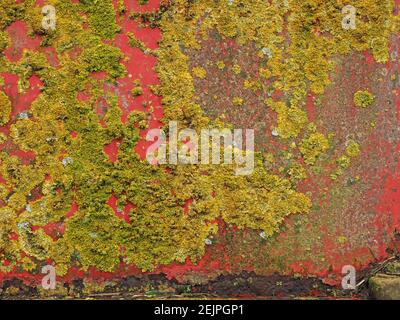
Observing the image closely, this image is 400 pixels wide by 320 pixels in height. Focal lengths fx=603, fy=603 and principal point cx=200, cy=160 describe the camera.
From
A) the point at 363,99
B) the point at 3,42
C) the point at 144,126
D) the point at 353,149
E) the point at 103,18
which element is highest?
the point at 103,18

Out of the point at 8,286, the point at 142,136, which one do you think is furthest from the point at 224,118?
the point at 8,286

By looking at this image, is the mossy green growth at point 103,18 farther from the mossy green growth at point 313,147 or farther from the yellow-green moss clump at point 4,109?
the mossy green growth at point 313,147

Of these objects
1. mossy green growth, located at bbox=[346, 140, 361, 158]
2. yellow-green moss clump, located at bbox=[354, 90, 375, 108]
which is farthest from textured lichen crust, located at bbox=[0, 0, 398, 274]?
yellow-green moss clump, located at bbox=[354, 90, 375, 108]

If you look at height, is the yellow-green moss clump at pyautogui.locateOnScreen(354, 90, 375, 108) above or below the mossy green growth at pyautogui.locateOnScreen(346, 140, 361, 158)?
above

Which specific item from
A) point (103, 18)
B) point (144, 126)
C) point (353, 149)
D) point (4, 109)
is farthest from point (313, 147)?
point (4, 109)

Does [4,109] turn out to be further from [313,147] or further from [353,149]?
[353,149]

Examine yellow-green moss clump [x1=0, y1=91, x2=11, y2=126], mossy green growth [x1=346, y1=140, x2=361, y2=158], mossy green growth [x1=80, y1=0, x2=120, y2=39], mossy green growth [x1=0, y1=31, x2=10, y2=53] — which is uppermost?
mossy green growth [x1=80, y1=0, x2=120, y2=39]

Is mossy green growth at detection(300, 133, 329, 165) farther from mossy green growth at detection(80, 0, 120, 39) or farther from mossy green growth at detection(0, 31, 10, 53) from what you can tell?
mossy green growth at detection(0, 31, 10, 53)

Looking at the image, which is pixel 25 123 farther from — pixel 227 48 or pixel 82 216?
pixel 227 48
